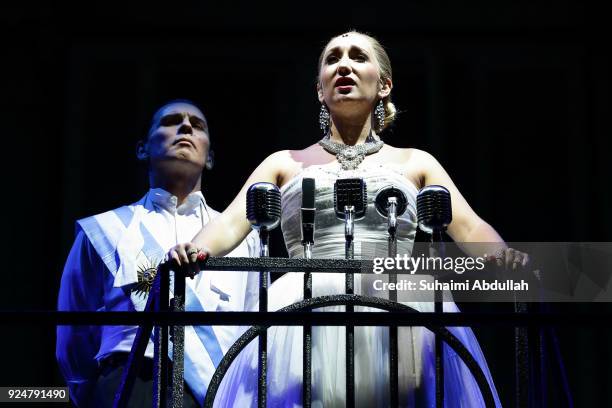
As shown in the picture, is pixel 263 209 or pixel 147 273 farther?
pixel 147 273

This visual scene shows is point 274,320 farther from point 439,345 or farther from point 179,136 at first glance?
point 179,136

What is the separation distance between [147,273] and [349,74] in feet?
2.89

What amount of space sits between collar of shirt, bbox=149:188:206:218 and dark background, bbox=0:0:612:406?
70 cm

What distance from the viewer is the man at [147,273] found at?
3.48 m

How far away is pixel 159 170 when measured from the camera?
13.1 ft

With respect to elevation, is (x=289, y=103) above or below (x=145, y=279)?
above

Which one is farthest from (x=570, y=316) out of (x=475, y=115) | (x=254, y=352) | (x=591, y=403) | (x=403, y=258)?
(x=475, y=115)

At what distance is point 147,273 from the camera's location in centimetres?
363

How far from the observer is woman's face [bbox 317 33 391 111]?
11.1 ft

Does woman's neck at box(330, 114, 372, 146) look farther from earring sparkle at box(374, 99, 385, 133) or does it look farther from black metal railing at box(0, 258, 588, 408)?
black metal railing at box(0, 258, 588, 408)

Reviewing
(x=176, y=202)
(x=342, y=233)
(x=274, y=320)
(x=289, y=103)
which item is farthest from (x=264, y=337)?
(x=289, y=103)

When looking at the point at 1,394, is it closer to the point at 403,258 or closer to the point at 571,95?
the point at 403,258

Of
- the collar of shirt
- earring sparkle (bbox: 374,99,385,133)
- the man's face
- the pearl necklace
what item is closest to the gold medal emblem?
the collar of shirt

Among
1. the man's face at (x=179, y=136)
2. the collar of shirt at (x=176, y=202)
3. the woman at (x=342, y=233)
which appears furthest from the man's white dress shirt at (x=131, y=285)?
the woman at (x=342, y=233)
